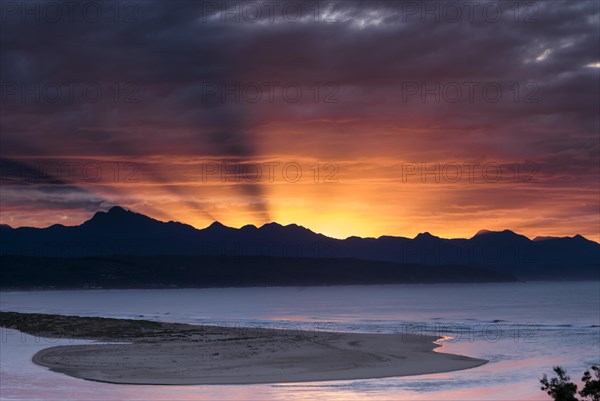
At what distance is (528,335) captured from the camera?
245ft

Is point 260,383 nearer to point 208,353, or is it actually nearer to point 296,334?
point 208,353

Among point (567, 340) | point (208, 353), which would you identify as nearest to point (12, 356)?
point (208, 353)

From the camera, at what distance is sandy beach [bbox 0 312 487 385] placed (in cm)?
4450

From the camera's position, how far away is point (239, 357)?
5222 centimetres

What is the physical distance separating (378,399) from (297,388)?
4.80 m

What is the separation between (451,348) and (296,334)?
1639 cm


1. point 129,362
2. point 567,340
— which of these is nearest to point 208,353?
point 129,362

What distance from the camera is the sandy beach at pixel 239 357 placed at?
44500 mm

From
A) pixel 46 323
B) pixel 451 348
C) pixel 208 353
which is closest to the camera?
pixel 208 353

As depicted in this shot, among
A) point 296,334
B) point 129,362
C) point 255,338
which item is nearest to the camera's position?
point 129,362

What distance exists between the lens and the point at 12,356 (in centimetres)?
5247

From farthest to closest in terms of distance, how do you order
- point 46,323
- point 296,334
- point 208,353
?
point 46,323 → point 296,334 → point 208,353

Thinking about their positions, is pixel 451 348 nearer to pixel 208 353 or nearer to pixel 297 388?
pixel 208 353

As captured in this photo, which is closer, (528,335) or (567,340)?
(567,340)
